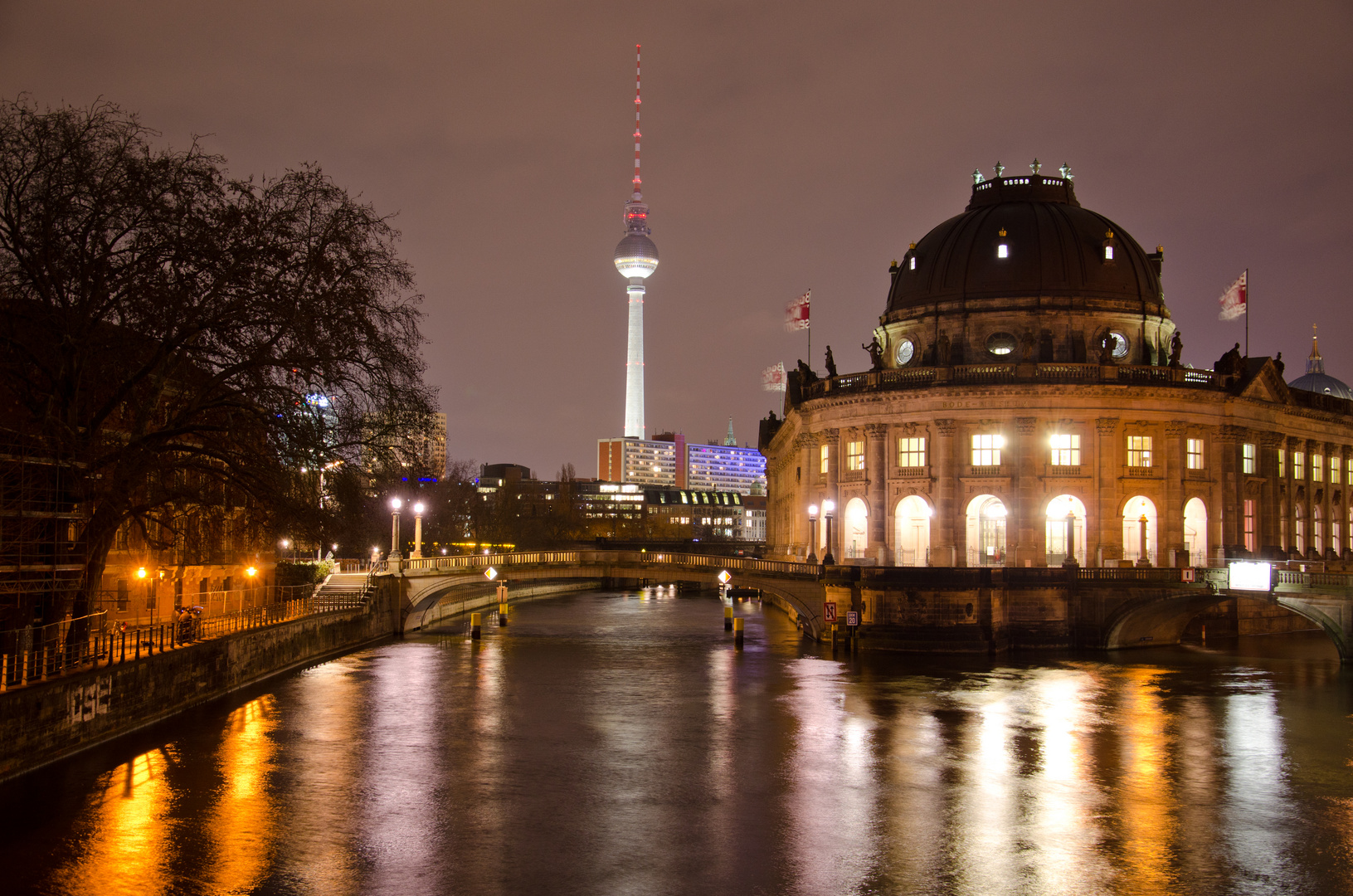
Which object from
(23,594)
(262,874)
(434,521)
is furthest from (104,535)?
(434,521)

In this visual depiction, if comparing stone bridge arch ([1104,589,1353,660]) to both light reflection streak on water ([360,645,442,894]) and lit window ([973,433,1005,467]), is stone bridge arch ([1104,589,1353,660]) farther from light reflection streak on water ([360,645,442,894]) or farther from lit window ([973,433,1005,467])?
light reflection streak on water ([360,645,442,894])

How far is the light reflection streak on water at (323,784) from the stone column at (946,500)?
37.4 metres

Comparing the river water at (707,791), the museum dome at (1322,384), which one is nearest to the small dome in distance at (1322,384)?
the museum dome at (1322,384)

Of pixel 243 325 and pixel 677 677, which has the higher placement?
pixel 243 325

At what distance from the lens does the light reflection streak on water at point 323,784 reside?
23297mm

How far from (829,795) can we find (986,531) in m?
48.4

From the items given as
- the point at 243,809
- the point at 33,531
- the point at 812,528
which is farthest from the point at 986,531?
the point at 243,809

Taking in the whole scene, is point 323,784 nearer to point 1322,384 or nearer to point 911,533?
point 911,533

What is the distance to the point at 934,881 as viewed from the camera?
23.0m

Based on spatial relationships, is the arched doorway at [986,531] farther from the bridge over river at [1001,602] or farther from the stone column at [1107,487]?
the bridge over river at [1001,602]

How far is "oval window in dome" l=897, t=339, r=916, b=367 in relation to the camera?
82250 mm

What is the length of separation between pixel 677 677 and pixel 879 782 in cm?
2205

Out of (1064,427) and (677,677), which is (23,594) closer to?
(677,677)

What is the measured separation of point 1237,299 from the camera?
7550cm
